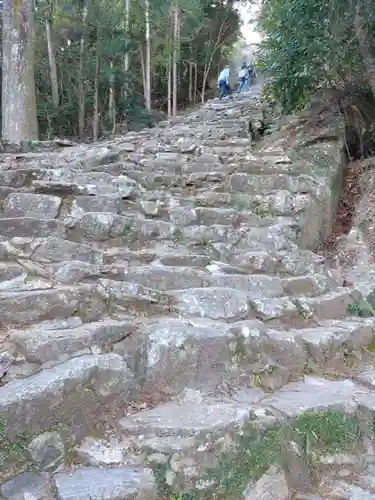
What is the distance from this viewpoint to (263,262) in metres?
4.08

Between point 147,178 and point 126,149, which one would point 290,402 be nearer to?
point 147,178

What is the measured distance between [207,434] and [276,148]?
5.24 metres

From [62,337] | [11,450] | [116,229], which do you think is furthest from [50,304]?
[116,229]

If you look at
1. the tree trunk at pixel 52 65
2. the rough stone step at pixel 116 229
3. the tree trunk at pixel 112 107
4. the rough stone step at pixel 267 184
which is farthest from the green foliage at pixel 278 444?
the tree trunk at pixel 52 65

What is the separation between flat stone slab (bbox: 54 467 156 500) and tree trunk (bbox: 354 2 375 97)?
5.68m

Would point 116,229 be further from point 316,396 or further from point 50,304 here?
point 316,396

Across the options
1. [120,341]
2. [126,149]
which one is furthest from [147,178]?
[120,341]

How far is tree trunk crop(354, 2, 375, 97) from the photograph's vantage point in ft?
20.4

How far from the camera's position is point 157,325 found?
3.04 m

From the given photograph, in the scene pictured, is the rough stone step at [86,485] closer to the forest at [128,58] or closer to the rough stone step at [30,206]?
the rough stone step at [30,206]

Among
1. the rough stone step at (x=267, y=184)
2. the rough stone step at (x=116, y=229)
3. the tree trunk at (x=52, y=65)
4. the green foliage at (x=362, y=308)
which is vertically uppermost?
the tree trunk at (x=52, y=65)

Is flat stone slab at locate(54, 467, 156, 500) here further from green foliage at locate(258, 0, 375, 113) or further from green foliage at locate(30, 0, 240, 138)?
green foliage at locate(30, 0, 240, 138)

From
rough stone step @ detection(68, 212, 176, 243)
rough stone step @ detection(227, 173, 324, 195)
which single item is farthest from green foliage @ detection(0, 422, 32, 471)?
rough stone step @ detection(227, 173, 324, 195)

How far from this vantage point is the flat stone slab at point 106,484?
2.05 metres
